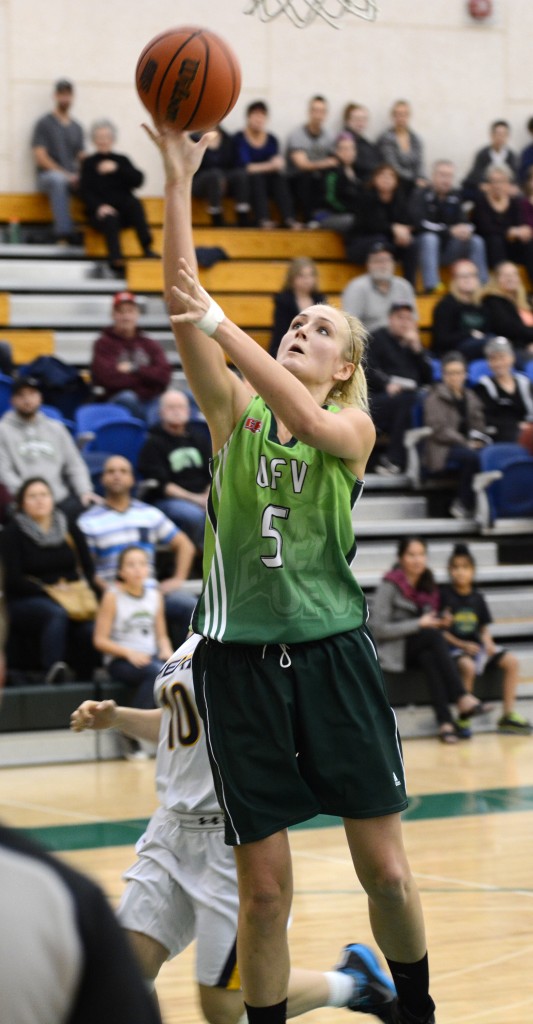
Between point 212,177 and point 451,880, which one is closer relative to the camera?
point 451,880

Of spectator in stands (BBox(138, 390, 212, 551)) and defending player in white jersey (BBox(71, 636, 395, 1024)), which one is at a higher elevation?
defending player in white jersey (BBox(71, 636, 395, 1024))

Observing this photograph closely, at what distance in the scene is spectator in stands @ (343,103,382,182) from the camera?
1392 cm

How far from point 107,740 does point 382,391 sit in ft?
13.8

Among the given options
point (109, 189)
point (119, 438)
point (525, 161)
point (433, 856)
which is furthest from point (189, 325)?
point (525, 161)

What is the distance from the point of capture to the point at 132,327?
35.3 ft

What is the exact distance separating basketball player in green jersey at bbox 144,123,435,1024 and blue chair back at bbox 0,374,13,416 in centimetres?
694

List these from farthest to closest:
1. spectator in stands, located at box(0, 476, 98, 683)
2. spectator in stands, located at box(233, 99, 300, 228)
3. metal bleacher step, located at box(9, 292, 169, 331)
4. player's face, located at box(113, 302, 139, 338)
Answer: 1. spectator in stands, located at box(233, 99, 300, 228)
2. metal bleacher step, located at box(9, 292, 169, 331)
3. player's face, located at box(113, 302, 139, 338)
4. spectator in stands, located at box(0, 476, 98, 683)

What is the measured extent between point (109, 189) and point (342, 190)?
A: 227 cm

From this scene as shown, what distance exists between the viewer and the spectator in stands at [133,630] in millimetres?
8359

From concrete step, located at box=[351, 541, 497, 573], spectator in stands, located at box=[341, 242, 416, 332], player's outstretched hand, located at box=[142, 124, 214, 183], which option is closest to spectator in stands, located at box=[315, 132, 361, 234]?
spectator in stands, located at box=[341, 242, 416, 332]

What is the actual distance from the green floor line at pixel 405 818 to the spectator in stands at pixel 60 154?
7.45m

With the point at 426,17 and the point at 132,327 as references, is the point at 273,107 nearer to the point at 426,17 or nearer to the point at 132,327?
the point at 426,17

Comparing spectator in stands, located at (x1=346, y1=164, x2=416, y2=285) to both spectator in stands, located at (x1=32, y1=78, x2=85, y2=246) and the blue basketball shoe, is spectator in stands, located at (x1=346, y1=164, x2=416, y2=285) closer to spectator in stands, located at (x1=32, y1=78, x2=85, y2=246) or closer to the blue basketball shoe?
spectator in stands, located at (x1=32, y1=78, x2=85, y2=246)

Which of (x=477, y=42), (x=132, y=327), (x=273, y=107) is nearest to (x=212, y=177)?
(x=273, y=107)
